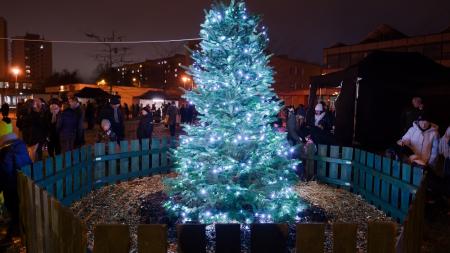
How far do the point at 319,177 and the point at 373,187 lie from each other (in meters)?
1.86

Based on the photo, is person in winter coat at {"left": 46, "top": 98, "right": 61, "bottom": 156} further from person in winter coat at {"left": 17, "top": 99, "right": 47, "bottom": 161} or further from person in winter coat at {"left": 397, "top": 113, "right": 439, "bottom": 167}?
person in winter coat at {"left": 397, "top": 113, "right": 439, "bottom": 167}

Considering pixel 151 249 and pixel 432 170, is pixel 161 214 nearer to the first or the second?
pixel 151 249

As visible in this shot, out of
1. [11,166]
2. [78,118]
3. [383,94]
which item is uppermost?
[383,94]

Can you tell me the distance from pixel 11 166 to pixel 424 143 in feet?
24.4

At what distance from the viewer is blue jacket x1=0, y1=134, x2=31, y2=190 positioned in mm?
5387

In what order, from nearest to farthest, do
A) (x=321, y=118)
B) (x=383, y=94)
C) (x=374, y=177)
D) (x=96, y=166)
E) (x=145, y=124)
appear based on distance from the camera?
(x=374, y=177), (x=96, y=166), (x=145, y=124), (x=321, y=118), (x=383, y=94)

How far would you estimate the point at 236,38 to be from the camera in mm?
5969

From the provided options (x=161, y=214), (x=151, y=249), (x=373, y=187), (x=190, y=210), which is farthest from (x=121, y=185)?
(x=151, y=249)

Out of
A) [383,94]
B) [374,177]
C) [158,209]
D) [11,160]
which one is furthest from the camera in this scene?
[383,94]

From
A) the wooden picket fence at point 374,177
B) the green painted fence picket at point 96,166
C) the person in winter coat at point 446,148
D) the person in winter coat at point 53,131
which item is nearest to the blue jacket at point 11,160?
the green painted fence picket at point 96,166

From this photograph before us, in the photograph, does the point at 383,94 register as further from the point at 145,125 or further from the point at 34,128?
the point at 34,128

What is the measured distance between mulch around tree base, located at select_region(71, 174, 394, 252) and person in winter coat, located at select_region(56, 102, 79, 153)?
2.40 m

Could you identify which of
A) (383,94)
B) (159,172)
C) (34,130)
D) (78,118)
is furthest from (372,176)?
(34,130)

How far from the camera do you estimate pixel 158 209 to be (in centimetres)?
650
